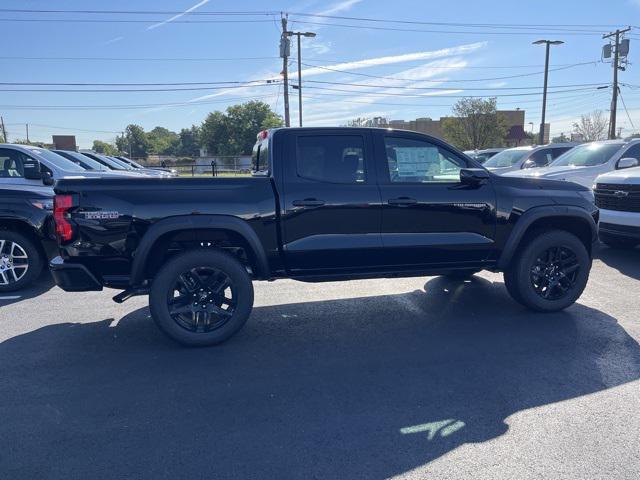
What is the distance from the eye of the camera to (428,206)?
452cm

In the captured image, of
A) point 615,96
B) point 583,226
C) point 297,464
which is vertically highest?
point 615,96

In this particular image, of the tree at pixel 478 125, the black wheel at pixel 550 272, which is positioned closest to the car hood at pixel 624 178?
the black wheel at pixel 550 272

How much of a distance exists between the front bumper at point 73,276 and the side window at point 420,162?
2.91m

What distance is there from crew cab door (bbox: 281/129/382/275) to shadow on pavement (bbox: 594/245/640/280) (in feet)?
14.6

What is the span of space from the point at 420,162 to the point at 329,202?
3.53 feet

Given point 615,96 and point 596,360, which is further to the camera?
point 615,96

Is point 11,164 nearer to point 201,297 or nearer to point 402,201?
point 201,297

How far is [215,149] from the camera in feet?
231

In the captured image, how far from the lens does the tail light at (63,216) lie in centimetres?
388

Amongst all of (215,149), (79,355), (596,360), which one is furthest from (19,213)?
(215,149)

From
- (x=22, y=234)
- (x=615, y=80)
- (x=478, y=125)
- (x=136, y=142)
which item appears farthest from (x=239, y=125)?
(x=22, y=234)

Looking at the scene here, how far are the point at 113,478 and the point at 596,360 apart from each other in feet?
12.1

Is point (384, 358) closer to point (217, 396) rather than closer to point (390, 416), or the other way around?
point (390, 416)

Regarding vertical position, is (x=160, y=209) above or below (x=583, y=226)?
above
